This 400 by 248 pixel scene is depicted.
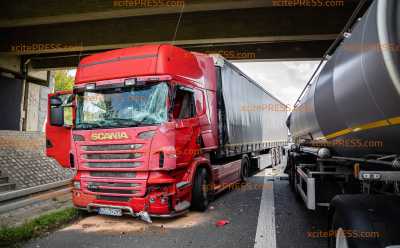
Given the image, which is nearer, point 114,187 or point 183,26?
point 114,187

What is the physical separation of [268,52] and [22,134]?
40.7 feet

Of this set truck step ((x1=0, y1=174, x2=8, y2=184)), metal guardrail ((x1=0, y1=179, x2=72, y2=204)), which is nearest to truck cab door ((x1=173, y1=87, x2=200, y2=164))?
metal guardrail ((x1=0, y1=179, x2=72, y2=204))

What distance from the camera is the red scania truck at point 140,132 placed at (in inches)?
229

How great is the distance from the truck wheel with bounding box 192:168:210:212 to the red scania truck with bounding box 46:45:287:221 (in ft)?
0.07

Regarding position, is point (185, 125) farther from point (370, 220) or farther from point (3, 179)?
point (3, 179)

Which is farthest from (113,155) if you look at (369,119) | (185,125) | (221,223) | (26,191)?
(369,119)

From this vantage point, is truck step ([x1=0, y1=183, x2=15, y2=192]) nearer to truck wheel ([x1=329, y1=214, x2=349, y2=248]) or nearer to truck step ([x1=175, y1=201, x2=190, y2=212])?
truck step ([x1=175, y1=201, x2=190, y2=212])

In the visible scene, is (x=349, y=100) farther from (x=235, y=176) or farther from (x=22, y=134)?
(x=22, y=134)

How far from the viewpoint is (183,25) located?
15109 millimetres

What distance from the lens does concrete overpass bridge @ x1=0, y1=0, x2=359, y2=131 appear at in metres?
13.3

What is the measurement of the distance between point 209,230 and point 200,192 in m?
1.26

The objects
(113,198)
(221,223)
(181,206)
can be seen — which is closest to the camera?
(113,198)

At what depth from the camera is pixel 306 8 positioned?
13.5 meters

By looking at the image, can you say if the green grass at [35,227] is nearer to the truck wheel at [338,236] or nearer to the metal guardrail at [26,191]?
the metal guardrail at [26,191]
